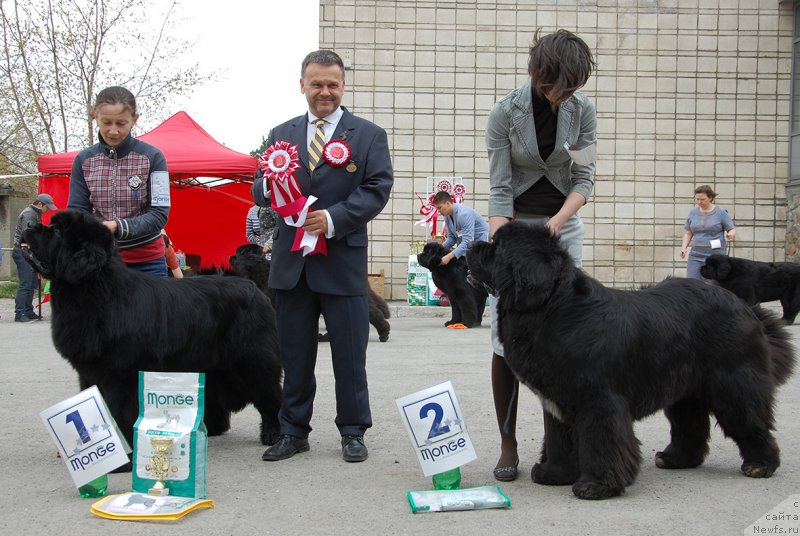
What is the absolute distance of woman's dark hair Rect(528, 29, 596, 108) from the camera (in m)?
3.71

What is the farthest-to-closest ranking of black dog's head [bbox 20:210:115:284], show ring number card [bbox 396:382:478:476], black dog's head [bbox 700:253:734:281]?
1. black dog's head [bbox 700:253:734:281]
2. black dog's head [bbox 20:210:115:284]
3. show ring number card [bbox 396:382:478:476]

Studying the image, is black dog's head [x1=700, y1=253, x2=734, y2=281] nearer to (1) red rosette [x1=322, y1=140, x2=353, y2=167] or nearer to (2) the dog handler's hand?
(1) red rosette [x1=322, y1=140, x2=353, y2=167]

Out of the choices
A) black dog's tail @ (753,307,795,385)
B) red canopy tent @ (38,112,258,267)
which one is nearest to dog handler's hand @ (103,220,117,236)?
black dog's tail @ (753,307,795,385)

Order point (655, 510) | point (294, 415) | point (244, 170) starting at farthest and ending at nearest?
point (244, 170), point (294, 415), point (655, 510)

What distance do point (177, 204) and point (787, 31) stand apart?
11.1 meters

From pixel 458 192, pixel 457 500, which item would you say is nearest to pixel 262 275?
pixel 458 192

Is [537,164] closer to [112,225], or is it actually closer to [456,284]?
[112,225]

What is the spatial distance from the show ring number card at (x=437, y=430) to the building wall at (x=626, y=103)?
1097 centimetres

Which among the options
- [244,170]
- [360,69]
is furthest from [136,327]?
[360,69]

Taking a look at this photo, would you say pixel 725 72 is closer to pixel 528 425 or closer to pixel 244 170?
pixel 244 170

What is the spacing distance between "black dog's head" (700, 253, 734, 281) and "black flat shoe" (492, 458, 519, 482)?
8.18 metres

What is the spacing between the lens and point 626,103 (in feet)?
47.7

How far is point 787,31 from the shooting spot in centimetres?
1445

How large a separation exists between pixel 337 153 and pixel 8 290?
18.4 meters
